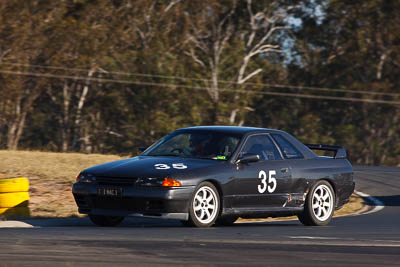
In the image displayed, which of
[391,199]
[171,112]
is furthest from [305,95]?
[391,199]

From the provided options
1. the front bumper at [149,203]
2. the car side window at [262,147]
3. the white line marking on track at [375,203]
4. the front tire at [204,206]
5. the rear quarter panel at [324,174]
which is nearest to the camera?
the front bumper at [149,203]

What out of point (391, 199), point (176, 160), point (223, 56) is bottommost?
point (391, 199)

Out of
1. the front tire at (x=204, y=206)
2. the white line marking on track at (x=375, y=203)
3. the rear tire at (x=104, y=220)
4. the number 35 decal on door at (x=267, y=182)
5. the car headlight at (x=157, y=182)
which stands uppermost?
the car headlight at (x=157, y=182)

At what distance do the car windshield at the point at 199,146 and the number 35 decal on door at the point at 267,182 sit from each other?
55cm

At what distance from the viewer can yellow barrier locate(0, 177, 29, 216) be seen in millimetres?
11875

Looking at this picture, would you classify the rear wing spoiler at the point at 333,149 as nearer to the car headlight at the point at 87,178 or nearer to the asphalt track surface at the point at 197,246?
the asphalt track surface at the point at 197,246

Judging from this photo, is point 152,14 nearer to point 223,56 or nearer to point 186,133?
point 223,56

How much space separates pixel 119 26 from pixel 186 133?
38.6 metres

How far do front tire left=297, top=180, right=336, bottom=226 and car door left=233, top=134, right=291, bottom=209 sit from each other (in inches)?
17.4

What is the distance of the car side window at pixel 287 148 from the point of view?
40.1 feet

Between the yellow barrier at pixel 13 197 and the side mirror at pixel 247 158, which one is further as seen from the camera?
the yellow barrier at pixel 13 197

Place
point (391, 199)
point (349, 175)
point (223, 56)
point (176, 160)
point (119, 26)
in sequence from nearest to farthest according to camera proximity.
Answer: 1. point (176, 160)
2. point (349, 175)
3. point (391, 199)
4. point (119, 26)
5. point (223, 56)

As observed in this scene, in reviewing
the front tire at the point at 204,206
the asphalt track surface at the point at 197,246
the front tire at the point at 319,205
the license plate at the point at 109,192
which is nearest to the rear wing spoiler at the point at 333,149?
the front tire at the point at 319,205

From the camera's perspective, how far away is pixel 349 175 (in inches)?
508
